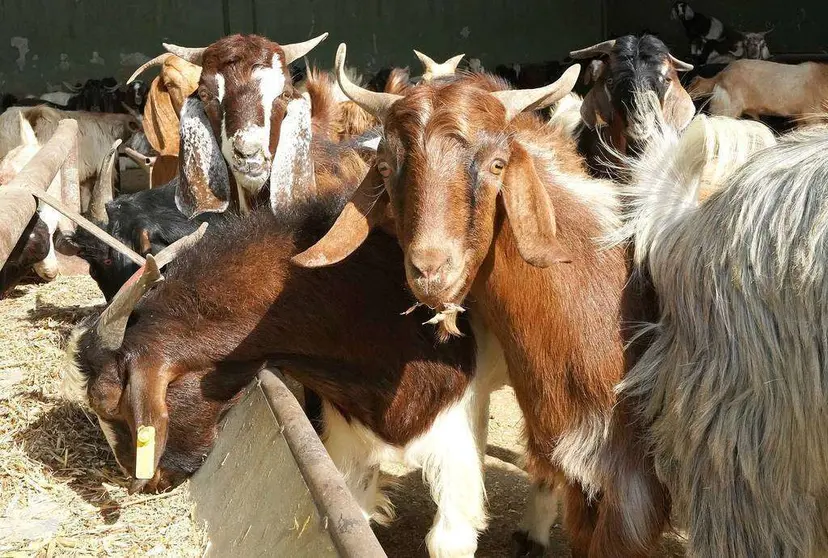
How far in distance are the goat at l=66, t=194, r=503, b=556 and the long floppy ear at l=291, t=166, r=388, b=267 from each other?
39 cm

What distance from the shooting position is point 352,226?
119 inches

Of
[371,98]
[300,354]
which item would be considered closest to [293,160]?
[300,354]

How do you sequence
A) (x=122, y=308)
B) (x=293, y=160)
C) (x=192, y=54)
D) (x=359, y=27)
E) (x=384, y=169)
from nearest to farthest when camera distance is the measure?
(x=384, y=169), (x=122, y=308), (x=293, y=160), (x=192, y=54), (x=359, y=27)

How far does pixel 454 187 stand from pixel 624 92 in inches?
122

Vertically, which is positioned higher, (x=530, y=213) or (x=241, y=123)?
(x=530, y=213)

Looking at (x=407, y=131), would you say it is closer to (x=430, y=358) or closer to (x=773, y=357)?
(x=430, y=358)

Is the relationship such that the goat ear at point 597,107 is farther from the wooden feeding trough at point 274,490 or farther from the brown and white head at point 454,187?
the wooden feeding trough at point 274,490

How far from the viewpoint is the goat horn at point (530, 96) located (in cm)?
296

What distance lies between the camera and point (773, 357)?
2.67m

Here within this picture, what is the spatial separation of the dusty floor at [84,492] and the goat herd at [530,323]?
22cm

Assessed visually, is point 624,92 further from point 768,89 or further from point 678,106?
point 768,89

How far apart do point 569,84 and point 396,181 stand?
711mm

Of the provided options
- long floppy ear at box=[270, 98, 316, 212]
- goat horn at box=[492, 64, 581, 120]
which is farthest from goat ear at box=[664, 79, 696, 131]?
goat horn at box=[492, 64, 581, 120]

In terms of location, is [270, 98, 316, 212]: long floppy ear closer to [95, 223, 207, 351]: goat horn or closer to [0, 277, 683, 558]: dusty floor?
[95, 223, 207, 351]: goat horn
